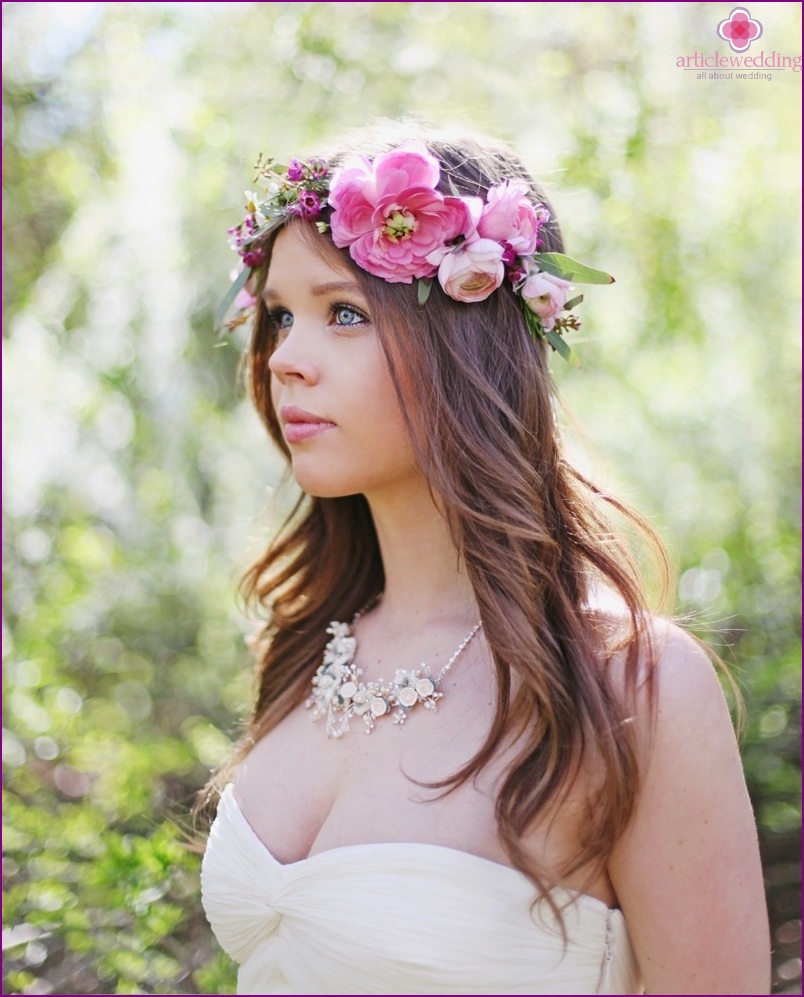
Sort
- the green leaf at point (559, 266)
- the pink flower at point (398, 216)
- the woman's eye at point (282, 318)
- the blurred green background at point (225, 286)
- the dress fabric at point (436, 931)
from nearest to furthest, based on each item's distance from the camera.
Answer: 1. the dress fabric at point (436, 931)
2. the pink flower at point (398, 216)
3. the green leaf at point (559, 266)
4. the woman's eye at point (282, 318)
5. the blurred green background at point (225, 286)

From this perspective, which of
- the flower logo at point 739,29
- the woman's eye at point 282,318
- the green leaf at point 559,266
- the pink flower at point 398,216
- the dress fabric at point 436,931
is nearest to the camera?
the dress fabric at point 436,931

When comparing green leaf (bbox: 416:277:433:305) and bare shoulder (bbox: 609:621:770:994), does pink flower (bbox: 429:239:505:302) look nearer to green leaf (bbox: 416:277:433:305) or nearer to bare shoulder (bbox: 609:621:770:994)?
green leaf (bbox: 416:277:433:305)

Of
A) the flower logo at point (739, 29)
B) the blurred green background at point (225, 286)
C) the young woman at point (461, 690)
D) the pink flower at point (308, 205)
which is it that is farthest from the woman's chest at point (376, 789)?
the flower logo at point (739, 29)

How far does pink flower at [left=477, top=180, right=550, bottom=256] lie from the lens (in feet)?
5.79

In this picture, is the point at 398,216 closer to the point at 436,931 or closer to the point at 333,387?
the point at 333,387

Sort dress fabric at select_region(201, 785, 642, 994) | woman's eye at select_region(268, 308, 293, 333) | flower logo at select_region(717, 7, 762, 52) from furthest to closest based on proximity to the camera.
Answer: flower logo at select_region(717, 7, 762, 52) < woman's eye at select_region(268, 308, 293, 333) < dress fabric at select_region(201, 785, 642, 994)

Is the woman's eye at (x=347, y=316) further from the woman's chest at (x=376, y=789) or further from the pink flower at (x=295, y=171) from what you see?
the woman's chest at (x=376, y=789)

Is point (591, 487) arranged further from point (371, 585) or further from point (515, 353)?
point (371, 585)

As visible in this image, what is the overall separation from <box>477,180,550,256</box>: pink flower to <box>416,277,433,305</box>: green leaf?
14cm

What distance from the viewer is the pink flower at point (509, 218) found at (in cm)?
177

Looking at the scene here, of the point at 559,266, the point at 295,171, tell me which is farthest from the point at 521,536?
the point at 295,171

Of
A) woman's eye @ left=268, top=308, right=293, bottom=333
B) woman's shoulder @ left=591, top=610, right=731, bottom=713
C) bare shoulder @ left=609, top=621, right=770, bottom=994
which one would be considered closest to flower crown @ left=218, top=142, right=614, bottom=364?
woman's eye @ left=268, top=308, right=293, bottom=333

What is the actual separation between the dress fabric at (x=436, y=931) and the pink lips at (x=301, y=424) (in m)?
0.70

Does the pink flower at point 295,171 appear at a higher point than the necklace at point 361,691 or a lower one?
higher
